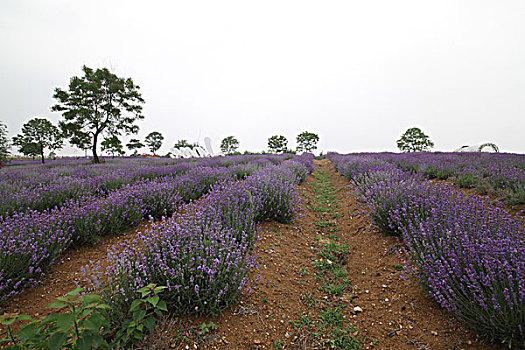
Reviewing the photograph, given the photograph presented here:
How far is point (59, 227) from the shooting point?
273 cm

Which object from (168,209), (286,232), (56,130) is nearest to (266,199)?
(286,232)

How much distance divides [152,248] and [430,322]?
2.30m

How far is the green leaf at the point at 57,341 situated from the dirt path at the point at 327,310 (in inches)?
21.3

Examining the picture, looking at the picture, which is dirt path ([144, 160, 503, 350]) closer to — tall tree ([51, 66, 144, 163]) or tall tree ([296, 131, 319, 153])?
tall tree ([51, 66, 144, 163])

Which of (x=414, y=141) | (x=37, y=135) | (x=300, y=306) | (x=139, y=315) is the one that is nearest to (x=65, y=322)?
(x=139, y=315)

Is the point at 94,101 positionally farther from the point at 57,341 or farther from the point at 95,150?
the point at 57,341

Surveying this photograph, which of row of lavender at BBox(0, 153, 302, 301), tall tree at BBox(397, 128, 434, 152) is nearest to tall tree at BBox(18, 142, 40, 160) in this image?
row of lavender at BBox(0, 153, 302, 301)

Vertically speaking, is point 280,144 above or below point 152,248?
above

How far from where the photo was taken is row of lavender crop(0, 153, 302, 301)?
214cm

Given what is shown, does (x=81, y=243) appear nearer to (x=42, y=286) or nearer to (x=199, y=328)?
(x=42, y=286)

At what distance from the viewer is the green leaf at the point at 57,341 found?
3.43 feet

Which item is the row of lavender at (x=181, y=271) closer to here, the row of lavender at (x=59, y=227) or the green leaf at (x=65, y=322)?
the green leaf at (x=65, y=322)

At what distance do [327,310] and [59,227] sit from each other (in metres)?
3.07

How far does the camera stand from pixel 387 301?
2.23 meters
